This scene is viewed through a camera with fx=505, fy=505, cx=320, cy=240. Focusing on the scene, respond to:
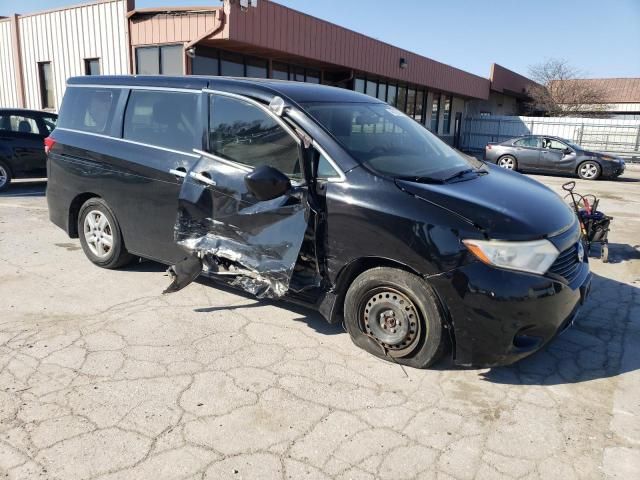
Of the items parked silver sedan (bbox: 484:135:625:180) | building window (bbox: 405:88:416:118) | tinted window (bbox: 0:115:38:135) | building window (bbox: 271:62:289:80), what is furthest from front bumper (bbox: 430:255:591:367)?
building window (bbox: 405:88:416:118)

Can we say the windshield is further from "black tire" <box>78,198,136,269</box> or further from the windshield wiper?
"black tire" <box>78,198,136,269</box>

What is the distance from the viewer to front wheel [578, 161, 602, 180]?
15.9 metres

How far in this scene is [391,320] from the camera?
11.0 ft

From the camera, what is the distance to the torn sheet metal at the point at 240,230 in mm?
3564

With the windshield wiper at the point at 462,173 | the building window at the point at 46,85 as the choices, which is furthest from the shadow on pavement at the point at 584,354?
the building window at the point at 46,85

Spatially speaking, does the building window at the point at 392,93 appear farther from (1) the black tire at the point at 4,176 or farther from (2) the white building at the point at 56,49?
(1) the black tire at the point at 4,176

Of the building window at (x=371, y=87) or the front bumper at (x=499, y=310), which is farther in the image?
the building window at (x=371, y=87)

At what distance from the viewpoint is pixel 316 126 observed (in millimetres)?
3566

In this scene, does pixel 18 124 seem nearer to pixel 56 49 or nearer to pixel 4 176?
pixel 4 176

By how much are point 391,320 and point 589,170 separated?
15.3 metres

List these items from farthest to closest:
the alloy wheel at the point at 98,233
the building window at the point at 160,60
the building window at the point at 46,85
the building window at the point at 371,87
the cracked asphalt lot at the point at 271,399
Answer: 1. the building window at the point at 371,87
2. the building window at the point at 46,85
3. the building window at the point at 160,60
4. the alloy wheel at the point at 98,233
5. the cracked asphalt lot at the point at 271,399

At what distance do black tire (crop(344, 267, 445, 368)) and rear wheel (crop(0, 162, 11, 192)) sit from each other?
896cm

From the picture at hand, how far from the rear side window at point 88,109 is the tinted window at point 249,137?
1418 millimetres

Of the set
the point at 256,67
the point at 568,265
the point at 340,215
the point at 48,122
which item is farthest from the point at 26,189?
the point at 568,265
